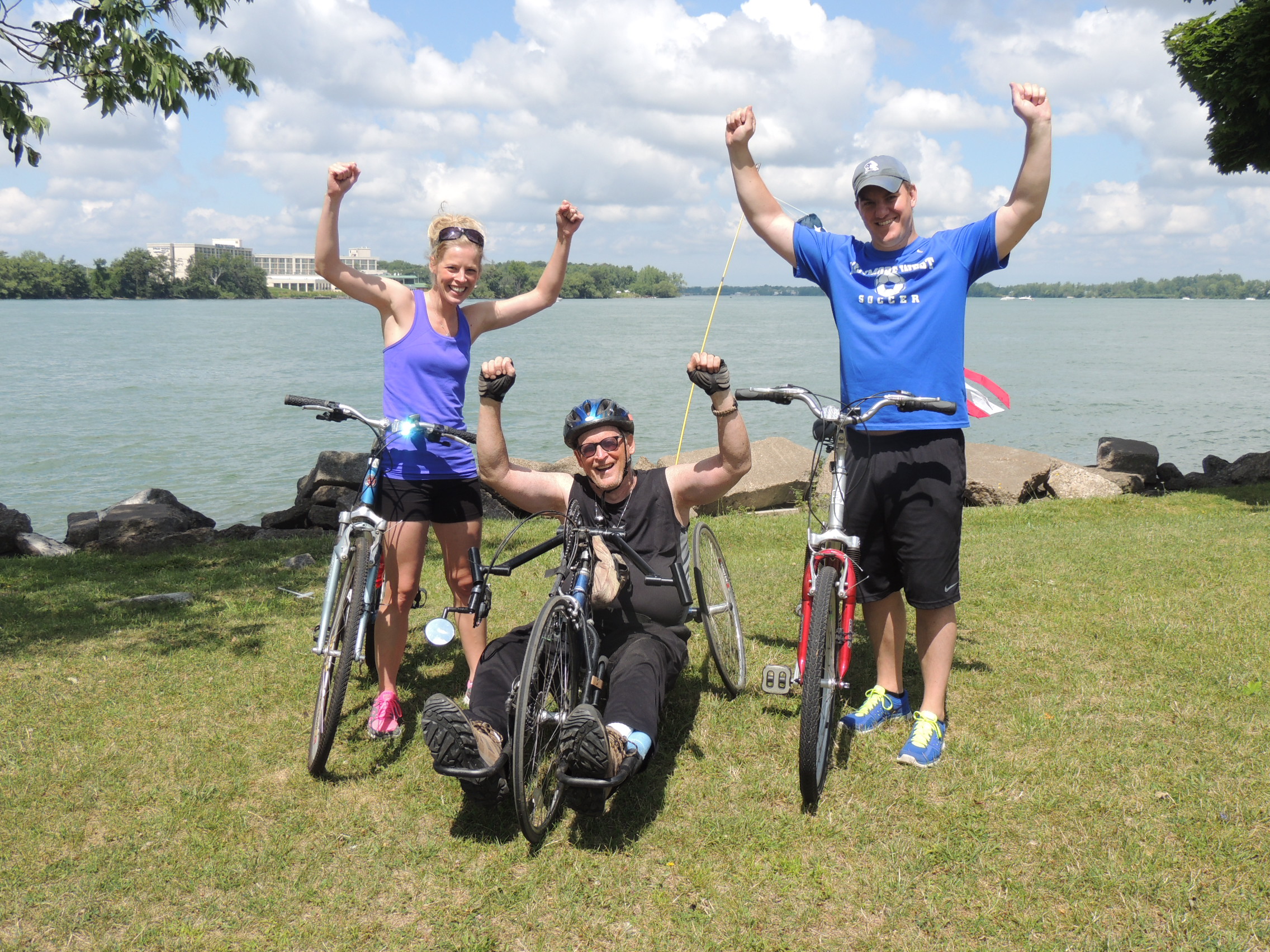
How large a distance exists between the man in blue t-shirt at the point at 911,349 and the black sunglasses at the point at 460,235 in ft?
4.33

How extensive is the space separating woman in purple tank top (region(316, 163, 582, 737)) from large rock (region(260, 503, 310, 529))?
32.4ft

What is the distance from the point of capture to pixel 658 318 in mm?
99250

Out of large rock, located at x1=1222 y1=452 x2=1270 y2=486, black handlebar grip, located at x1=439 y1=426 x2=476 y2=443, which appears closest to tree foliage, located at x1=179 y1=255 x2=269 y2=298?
large rock, located at x1=1222 y1=452 x2=1270 y2=486

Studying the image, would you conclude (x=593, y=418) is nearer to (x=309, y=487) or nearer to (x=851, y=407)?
(x=851, y=407)

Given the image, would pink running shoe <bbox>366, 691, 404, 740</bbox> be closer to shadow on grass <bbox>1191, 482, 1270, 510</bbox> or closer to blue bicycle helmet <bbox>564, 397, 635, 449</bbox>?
blue bicycle helmet <bbox>564, 397, 635, 449</bbox>

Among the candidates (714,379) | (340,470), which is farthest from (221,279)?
(714,379)

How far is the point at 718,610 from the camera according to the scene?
5367mm

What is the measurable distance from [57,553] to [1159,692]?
1231 centimetres

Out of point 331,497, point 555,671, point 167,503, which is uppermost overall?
point 555,671

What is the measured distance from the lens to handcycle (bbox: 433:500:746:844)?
3641 mm

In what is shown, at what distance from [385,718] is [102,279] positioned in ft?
503

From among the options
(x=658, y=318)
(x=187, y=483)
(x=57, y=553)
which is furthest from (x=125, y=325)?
(x=57, y=553)

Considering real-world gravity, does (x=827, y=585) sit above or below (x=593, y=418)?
below

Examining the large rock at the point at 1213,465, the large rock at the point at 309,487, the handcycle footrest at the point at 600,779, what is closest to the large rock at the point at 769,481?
the large rock at the point at 309,487
